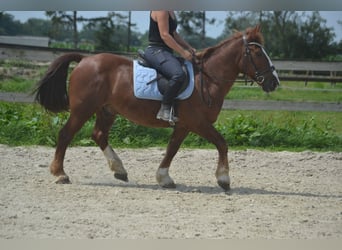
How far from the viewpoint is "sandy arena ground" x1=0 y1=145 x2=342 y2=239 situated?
4.35 meters

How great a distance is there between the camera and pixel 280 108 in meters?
9.41

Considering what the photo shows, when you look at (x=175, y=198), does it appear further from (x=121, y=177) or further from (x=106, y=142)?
(x=106, y=142)

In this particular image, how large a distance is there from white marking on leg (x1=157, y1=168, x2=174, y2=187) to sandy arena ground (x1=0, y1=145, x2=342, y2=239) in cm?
13

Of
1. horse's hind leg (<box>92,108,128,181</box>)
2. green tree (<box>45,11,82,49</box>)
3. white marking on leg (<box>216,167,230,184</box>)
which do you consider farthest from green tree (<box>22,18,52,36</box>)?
white marking on leg (<box>216,167,230,184</box>)

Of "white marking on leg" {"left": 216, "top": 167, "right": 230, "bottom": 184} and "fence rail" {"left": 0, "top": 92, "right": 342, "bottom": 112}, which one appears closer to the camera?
"white marking on leg" {"left": 216, "top": 167, "right": 230, "bottom": 184}

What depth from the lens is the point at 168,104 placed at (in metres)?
5.74

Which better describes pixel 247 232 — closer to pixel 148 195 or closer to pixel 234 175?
pixel 148 195

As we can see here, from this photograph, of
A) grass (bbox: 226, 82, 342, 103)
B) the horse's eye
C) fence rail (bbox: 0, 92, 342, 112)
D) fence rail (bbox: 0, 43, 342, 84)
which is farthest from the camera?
grass (bbox: 226, 82, 342, 103)

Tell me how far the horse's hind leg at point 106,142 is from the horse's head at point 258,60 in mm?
1671

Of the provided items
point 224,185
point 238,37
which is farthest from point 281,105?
point 224,185

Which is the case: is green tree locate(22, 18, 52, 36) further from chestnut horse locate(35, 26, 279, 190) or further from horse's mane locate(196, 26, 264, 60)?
horse's mane locate(196, 26, 264, 60)

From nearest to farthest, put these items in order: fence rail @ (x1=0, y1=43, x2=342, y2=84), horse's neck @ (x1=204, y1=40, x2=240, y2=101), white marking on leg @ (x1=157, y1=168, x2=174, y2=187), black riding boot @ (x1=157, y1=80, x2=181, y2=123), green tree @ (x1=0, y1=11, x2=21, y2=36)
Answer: black riding boot @ (x1=157, y1=80, x2=181, y2=123) → horse's neck @ (x1=204, y1=40, x2=240, y2=101) → white marking on leg @ (x1=157, y1=168, x2=174, y2=187) → green tree @ (x1=0, y1=11, x2=21, y2=36) → fence rail @ (x1=0, y1=43, x2=342, y2=84)

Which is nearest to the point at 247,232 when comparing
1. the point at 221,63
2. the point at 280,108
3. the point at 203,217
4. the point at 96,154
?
the point at 203,217

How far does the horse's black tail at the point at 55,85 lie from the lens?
6.16 meters
